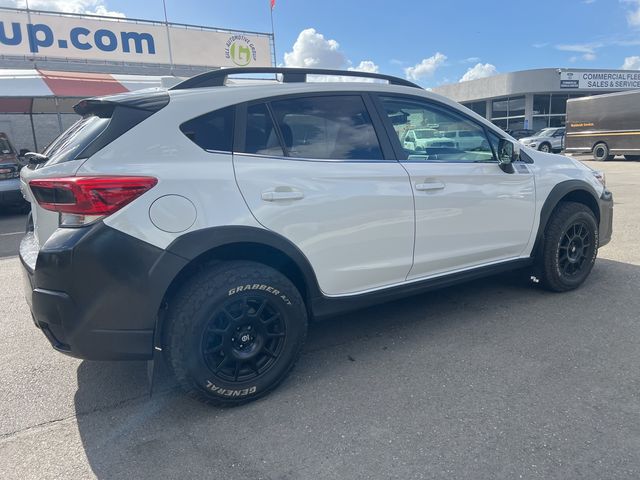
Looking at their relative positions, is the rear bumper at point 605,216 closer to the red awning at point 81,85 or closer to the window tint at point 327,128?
the window tint at point 327,128

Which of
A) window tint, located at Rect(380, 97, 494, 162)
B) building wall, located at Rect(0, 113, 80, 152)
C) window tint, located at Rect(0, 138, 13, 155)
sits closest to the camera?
window tint, located at Rect(380, 97, 494, 162)

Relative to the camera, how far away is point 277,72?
119 inches

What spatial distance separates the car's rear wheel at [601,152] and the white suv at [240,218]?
20.3 m

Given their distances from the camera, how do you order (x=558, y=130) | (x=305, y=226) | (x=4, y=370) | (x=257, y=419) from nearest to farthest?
1. (x=257, y=419)
2. (x=305, y=226)
3. (x=4, y=370)
4. (x=558, y=130)

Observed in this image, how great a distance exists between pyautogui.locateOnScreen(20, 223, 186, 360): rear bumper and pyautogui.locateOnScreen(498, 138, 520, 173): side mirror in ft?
8.33

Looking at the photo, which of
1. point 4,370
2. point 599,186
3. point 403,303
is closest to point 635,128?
point 599,186

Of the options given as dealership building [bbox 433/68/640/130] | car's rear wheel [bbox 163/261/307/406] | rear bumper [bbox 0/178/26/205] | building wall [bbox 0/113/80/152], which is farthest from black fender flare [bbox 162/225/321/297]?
dealership building [bbox 433/68/640/130]

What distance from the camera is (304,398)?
277 cm

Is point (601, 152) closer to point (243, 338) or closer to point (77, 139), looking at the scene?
point (243, 338)

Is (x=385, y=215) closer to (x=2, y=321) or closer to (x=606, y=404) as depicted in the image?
(x=606, y=404)

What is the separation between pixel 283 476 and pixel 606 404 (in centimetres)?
179

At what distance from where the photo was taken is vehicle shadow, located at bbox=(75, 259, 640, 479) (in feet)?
7.40

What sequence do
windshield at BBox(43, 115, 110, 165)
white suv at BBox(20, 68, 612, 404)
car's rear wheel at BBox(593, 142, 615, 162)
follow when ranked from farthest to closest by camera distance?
car's rear wheel at BBox(593, 142, 615, 162) < windshield at BBox(43, 115, 110, 165) < white suv at BBox(20, 68, 612, 404)

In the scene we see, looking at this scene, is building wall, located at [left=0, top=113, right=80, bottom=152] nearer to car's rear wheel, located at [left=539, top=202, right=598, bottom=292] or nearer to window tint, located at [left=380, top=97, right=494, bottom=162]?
window tint, located at [left=380, top=97, right=494, bottom=162]
